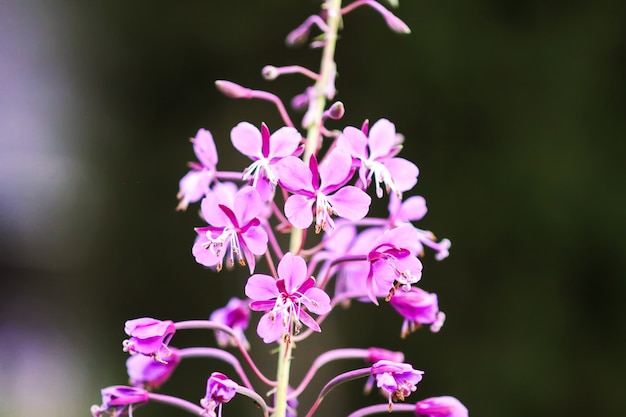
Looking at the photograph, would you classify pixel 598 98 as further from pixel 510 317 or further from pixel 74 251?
pixel 74 251

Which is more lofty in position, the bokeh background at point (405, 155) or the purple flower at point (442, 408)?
the bokeh background at point (405, 155)

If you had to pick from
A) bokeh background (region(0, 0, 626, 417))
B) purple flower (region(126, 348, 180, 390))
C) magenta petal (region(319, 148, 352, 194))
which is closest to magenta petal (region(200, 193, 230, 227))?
magenta petal (region(319, 148, 352, 194))

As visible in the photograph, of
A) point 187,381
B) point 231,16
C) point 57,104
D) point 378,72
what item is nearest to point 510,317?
point 378,72

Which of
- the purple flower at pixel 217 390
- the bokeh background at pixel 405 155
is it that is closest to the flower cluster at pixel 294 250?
the purple flower at pixel 217 390

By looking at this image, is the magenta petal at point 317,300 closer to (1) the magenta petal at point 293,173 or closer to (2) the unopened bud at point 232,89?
(1) the magenta petal at point 293,173

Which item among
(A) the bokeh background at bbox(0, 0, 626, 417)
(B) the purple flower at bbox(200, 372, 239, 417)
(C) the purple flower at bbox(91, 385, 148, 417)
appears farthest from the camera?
(A) the bokeh background at bbox(0, 0, 626, 417)

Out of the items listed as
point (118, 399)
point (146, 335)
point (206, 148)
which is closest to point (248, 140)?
point (206, 148)

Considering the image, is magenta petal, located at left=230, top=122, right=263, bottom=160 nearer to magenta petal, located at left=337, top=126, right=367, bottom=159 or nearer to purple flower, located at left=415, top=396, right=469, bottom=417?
magenta petal, located at left=337, top=126, right=367, bottom=159
